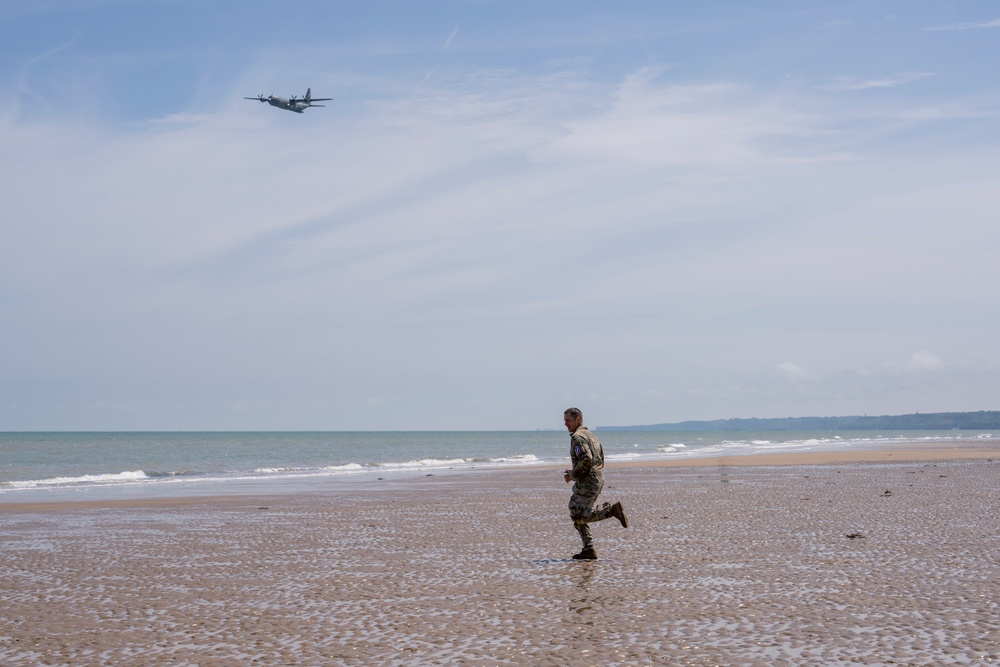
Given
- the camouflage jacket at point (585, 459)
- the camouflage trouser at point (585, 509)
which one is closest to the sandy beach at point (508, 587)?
the camouflage trouser at point (585, 509)

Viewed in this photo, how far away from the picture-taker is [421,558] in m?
13.9

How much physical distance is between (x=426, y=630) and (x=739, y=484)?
2296 cm

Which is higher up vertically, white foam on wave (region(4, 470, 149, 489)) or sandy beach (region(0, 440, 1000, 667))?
sandy beach (region(0, 440, 1000, 667))

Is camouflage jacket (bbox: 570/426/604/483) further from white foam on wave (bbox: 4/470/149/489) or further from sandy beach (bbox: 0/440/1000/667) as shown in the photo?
white foam on wave (bbox: 4/470/149/489)

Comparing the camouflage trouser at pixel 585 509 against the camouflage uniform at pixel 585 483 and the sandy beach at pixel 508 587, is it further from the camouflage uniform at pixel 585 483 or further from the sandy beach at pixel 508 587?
the sandy beach at pixel 508 587

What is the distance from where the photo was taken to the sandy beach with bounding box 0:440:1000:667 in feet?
26.9

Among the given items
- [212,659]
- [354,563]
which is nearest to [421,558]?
[354,563]

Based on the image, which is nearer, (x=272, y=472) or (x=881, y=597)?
(x=881, y=597)

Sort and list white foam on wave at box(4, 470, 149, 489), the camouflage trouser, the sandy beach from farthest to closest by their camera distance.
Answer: white foam on wave at box(4, 470, 149, 489), the camouflage trouser, the sandy beach

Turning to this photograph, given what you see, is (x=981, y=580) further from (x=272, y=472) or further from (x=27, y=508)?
(x=272, y=472)

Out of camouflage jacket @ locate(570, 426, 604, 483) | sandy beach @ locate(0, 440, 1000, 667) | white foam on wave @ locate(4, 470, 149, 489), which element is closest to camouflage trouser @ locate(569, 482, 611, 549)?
camouflage jacket @ locate(570, 426, 604, 483)

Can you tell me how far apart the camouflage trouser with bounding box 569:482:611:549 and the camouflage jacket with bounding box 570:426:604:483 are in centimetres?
11

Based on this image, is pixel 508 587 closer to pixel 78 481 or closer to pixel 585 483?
pixel 585 483

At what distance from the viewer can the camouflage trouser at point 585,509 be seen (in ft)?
43.6
